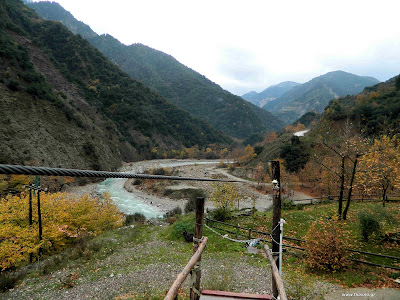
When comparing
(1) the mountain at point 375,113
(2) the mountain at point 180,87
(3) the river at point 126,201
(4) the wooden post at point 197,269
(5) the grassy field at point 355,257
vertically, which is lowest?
(3) the river at point 126,201

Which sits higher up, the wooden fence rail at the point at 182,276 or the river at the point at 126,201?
the wooden fence rail at the point at 182,276

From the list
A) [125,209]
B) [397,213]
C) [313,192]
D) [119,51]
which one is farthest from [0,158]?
[119,51]

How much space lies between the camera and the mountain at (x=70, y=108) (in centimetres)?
3703

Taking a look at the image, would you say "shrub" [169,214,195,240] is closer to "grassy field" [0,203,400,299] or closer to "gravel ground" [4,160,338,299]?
"grassy field" [0,203,400,299]

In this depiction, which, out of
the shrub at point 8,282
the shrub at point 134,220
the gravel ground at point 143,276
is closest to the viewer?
the gravel ground at point 143,276

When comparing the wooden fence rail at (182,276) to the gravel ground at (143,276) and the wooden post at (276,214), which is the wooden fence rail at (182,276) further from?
the gravel ground at (143,276)

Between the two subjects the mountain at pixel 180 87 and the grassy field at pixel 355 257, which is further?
the mountain at pixel 180 87

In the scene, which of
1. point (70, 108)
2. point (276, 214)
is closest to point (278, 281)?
point (276, 214)

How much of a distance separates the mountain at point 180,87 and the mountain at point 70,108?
33.7 m

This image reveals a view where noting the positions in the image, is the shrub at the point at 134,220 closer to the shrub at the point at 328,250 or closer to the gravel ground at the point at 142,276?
the gravel ground at the point at 142,276

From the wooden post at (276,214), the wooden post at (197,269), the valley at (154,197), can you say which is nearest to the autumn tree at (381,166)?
the valley at (154,197)

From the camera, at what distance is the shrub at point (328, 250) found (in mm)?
8852

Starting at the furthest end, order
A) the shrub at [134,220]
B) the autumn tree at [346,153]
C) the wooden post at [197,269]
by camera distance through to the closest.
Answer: the shrub at [134,220] < the autumn tree at [346,153] < the wooden post at [197,269]

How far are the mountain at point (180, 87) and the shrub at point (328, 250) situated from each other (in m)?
138
